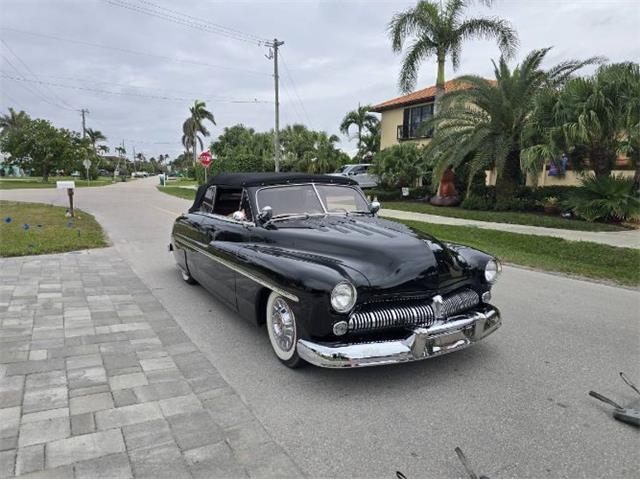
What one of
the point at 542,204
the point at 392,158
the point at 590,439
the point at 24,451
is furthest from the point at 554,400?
the point at 392,158

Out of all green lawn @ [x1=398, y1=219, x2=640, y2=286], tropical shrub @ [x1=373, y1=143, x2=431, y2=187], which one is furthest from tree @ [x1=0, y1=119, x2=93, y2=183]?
green lawn @ [x1=398, y1=219, x2=640, y2=286]

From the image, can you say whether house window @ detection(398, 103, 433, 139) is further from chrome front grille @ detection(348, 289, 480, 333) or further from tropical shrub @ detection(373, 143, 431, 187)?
chrome front grille @ detection(348, 289, 480, 333)

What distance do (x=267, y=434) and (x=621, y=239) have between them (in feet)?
35.5

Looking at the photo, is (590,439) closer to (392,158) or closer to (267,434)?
(267,434)

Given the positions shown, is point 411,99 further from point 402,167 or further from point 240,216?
point 240,216

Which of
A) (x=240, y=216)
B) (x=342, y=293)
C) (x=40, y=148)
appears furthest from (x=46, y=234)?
(x=40, y=148)

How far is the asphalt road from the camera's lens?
2582mm

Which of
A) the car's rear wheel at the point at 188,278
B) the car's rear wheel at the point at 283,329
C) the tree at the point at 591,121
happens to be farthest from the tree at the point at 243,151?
the car's rear wheel at the point at 283,329

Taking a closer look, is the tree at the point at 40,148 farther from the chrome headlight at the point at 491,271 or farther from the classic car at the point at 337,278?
the chrome headlight at the point at 491,271

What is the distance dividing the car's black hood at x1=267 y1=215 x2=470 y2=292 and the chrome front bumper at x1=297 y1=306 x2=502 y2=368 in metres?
0.38

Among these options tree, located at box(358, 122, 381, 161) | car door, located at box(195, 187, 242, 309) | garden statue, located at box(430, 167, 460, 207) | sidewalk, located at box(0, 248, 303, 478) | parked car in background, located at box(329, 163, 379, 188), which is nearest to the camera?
sidewalk, located at box(0, 248, 303, 478)

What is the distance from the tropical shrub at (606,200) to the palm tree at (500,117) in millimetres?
2600

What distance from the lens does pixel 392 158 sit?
21.3 m

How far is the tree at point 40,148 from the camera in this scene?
44.5 meters
